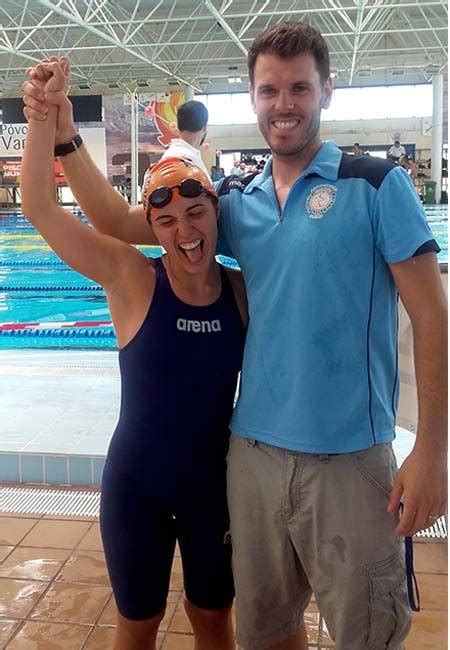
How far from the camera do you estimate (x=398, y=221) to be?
4.53 feet

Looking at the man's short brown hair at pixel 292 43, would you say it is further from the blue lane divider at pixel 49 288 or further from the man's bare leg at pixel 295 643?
the blue lane divider at pixel 49 288

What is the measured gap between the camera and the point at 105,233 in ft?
6.02

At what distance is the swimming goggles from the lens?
158 cm

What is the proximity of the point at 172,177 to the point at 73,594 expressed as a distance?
1.74 meters

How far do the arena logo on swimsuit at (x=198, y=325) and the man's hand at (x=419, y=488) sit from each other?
21.6 inches

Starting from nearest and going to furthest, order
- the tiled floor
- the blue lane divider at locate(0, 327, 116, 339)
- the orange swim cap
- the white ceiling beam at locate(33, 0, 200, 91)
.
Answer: the orange swim cap
the tiled floor
the blue lane divider at locate(0, 327, 116, 339)
the white ceiling beam at locate(33, 0, 200, 91)

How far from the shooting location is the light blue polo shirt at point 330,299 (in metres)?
1.42

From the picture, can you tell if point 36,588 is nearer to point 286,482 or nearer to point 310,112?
point 286,482

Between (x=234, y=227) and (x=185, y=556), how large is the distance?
0.86 metres

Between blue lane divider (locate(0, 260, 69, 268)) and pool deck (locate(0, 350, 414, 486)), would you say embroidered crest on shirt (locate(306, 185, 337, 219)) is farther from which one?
blue lane divider (locate(0, 260, 69, 268))

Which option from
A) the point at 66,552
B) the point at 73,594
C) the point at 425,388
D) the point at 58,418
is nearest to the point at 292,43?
the point at 425,388

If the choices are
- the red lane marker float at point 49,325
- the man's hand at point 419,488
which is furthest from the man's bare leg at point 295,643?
the red lane marker float at point 49,325

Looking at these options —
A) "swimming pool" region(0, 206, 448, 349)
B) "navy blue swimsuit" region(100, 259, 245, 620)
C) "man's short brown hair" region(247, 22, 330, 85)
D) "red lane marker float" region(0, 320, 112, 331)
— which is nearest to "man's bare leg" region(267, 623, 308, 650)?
"navy blue swimsuit" region(100, 259, 245, 620)

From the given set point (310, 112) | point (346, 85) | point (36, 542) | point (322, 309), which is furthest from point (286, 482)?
point (346, 85)
